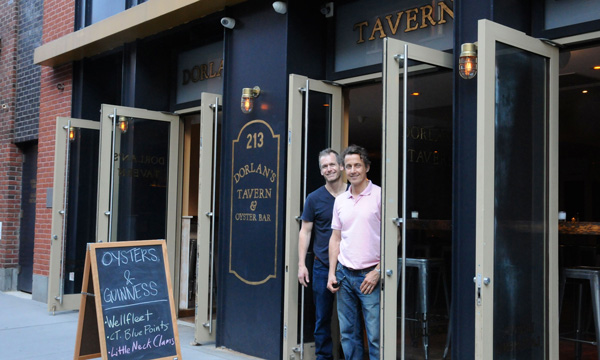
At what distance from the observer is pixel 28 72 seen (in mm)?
10648

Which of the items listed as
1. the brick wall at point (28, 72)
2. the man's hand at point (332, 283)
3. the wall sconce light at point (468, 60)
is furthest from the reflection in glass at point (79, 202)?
the wall sconce light at point (468, 60)

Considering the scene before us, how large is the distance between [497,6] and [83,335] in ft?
13.6

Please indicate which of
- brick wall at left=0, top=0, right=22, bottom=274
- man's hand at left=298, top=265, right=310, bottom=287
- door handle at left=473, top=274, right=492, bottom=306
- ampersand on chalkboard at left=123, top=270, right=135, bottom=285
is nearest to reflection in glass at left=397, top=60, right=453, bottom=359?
door handle at left=473, top=274, right=492, bottom=306

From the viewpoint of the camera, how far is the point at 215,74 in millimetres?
7879

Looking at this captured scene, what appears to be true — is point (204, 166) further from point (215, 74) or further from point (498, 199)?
point (498, 199)

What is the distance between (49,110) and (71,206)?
183cm

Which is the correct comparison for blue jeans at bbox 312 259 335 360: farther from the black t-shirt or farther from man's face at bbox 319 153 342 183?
man's face at bbox 319 153 342 183

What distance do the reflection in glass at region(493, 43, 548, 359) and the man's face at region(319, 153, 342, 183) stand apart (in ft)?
4.86

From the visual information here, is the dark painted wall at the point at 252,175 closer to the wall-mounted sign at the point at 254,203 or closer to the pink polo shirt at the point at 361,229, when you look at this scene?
the wall-mounted sign at the point at 254,203

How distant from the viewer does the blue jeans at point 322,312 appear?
539 centimetres

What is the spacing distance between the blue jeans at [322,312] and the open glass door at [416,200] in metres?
0.91

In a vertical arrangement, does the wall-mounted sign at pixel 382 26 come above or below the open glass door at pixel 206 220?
above

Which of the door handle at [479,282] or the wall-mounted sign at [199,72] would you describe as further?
the wall-mounted sign at [199,72]

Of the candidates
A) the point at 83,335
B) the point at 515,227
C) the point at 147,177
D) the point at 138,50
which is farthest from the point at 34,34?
the point at 515,227
